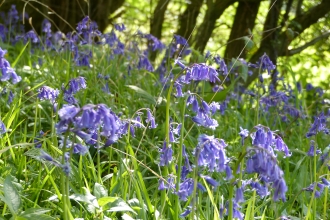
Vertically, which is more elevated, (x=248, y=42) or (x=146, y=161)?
(x=248, y=42)

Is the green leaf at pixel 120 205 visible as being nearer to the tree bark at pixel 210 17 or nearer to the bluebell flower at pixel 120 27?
the bluebell flower at pixel 120 27

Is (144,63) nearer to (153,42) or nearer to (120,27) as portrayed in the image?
(120,27)

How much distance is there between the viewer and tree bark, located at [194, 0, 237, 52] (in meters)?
6.43

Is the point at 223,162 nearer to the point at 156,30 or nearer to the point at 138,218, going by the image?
the point at 138,218

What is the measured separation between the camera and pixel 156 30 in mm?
7273

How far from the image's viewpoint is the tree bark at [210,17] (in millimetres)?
6425

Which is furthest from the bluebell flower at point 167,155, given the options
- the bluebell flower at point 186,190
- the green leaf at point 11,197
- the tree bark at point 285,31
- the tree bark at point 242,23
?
the tree bark at point 242,23

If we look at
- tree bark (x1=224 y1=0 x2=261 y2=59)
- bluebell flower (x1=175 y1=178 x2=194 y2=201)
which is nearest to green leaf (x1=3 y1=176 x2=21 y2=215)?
bluebell flower (x1=175 y1=178 x2=194 y2=201)

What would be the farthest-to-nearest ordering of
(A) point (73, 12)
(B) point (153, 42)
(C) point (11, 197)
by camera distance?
1. (A) point (73, 12)
2. (B) point (153, 42)
3. (C) point (11, 197)

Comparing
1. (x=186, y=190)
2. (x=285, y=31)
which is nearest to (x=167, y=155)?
(x=186, y=190)

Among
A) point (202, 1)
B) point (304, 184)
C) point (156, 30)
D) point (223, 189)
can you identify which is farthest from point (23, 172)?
point (202, 1)

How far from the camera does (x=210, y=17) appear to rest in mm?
6523

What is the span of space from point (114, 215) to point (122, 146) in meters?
1.07

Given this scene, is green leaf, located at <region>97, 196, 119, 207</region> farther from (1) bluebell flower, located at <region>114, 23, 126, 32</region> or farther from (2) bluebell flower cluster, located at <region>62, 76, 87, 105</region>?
(1) bluebell flower, located at <region>114, 23, 126, 32</region>
